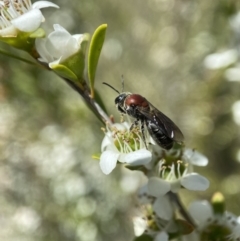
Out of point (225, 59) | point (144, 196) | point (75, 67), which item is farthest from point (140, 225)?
point (225, 59)

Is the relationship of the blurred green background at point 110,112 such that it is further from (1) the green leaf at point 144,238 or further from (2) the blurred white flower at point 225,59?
(1) the green leaf at point 144,238

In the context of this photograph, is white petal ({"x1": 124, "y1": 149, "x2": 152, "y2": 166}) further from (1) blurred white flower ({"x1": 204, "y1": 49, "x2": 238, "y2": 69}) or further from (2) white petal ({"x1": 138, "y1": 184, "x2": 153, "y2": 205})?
(1) blurred white flower ({"x1": 204, "y1": 49, "x2": 238, "y2": 69})

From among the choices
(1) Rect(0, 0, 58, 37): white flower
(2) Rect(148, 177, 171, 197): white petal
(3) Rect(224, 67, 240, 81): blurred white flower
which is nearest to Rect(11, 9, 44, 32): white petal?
(1) Rect(0, 0, 58, 37): white flower

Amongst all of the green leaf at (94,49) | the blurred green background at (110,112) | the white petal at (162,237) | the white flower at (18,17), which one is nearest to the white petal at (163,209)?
the white petal at (162,237)

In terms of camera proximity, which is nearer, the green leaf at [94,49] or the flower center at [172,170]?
the green leaf at [94,49]

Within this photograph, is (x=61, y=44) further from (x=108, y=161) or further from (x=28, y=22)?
(x=108, y=161)

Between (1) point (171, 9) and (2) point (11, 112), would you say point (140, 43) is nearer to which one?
(1) point (171, 9)
